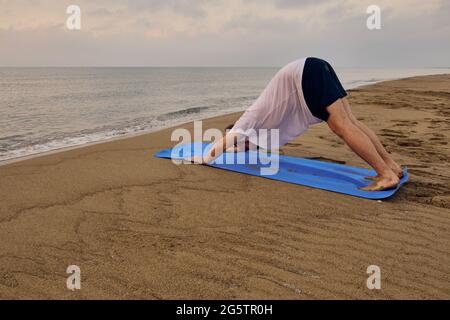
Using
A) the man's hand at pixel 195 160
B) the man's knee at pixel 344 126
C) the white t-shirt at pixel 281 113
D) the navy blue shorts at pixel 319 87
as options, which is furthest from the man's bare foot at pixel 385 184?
the man's hand at pixel 195 160

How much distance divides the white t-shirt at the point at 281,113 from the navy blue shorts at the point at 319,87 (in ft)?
0.33

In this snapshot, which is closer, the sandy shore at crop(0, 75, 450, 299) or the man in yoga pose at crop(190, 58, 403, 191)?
the sandy shore at crop(0, 75, 450, 299)

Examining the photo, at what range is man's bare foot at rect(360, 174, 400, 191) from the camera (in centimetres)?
366

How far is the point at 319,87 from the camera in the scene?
384 centimetres

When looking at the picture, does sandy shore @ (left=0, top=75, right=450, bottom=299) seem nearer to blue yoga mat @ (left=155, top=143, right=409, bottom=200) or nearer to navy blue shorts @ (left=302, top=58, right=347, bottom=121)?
blue yoga mat @ (left=155, top=143, right=409, bottom=200)

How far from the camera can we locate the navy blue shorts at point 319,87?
381cm

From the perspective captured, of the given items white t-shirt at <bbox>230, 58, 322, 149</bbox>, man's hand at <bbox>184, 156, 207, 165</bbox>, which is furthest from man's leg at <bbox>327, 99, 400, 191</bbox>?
man's hand at <bbox>184, 156, 207, 165</bbox>

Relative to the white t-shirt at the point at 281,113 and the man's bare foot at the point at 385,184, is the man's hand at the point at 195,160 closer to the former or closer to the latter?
the white t-shirt at the point at 281,113

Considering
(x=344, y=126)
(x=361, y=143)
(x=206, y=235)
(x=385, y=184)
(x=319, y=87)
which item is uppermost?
(x=319, y=87)

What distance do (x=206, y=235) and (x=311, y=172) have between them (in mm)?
2042

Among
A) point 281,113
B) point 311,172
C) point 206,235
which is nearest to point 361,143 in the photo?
point 311,172

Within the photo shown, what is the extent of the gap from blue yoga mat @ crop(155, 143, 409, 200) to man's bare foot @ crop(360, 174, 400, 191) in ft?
0.16

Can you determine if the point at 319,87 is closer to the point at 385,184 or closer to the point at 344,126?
the point at 344,126
